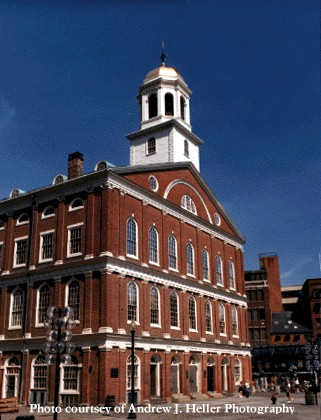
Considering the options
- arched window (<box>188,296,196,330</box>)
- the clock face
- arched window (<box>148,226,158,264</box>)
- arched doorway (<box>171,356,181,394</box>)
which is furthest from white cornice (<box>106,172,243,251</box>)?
arched doorway (<box>171,356,181,394</box>)

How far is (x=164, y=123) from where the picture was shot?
51125mm

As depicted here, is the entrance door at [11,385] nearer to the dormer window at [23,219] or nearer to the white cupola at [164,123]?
the dormer window at [23,219]

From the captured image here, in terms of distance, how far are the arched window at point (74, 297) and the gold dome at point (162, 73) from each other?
2589cm

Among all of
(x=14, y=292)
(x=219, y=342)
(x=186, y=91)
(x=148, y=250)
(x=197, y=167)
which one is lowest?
(x=219, y=342)

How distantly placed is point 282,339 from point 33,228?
180ft

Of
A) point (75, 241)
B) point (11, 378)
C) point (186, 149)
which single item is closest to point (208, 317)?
point (75, 241)


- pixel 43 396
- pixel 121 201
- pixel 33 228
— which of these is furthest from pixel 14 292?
pixel 121 201

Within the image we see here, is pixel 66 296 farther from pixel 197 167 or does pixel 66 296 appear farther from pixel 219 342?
pixel 197 167

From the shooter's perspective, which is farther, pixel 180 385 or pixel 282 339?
pixel 282 339

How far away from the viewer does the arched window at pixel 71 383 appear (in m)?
34.9

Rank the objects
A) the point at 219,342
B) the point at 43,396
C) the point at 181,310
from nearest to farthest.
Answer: the point at 43,396, the point at 181,310, the point at 219,342

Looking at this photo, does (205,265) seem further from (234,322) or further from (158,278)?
(158,278)

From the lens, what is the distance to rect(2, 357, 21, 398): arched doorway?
3866cm

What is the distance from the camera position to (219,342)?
49.4 metres
